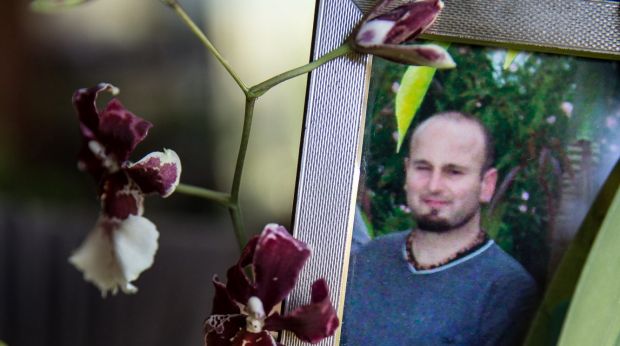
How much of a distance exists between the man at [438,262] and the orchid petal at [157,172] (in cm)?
10

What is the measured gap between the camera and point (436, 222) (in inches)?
12.3

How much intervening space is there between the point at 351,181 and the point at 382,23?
0.26ft

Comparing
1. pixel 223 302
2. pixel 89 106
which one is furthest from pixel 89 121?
pixel 223 302

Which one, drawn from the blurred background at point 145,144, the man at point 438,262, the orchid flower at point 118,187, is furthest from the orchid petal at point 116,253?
the blurred background at point 145,144

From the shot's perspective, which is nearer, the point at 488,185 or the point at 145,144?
the point at 488,185

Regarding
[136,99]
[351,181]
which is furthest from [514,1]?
[136,99]

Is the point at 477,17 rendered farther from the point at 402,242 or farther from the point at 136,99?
the point at 136,99

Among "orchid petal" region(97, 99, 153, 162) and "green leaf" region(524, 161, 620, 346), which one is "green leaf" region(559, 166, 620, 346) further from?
"orchid petal" region(97, 99, 153, 162)

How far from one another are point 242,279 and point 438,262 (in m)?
0.10

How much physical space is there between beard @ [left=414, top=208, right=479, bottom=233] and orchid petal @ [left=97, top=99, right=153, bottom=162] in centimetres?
14

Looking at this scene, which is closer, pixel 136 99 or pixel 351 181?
pixel 351 181

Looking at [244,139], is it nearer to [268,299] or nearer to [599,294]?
[268,299]

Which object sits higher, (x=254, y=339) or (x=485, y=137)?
(x=485, y=137)

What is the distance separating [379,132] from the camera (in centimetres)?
31
